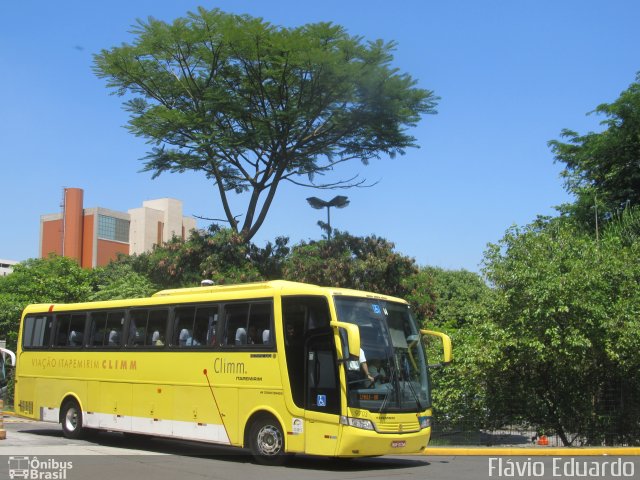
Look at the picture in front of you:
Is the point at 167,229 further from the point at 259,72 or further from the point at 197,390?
the point at 197,390

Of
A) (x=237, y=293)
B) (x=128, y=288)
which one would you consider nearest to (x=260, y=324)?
(x=237, y=293)

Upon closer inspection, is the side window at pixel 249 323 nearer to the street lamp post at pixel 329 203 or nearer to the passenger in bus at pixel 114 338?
the passenger in bus at pixel 114 338

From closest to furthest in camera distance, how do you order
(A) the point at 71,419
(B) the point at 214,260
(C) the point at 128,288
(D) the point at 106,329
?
1. (D) the point at 106,329
2. (A) the point at 71,419
3. (B) the point at 214,260
4. (C) the point at 128,288

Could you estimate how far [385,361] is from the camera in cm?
1338

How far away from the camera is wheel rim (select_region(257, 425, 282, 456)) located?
13.9 m

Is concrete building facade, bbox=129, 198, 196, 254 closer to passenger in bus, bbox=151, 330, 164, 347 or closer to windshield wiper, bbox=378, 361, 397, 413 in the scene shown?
passenger in bus, bbox=151, 330, 164, 347

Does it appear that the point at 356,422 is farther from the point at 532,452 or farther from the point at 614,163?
the point at 614,163

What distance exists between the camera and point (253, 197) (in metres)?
32.4

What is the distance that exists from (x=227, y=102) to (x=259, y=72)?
1740mm

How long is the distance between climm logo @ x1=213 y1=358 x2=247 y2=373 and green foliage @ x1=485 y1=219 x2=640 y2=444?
7989 millimetres

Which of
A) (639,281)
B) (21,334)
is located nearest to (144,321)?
(21,334)

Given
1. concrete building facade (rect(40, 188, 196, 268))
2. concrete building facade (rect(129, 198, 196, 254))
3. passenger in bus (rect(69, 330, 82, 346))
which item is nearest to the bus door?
passenger in bus (rect(69, 330, 82, 346))

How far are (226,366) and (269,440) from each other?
1.75 m

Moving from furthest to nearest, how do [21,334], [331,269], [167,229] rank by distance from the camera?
[167,229] → [331,269] → [21,334]
